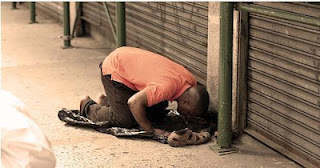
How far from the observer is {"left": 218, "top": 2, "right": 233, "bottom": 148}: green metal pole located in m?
4.20

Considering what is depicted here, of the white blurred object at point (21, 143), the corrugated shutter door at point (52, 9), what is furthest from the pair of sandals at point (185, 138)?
the corrugated shutter door at point (52, 9)

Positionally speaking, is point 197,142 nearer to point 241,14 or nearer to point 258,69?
point 258,69

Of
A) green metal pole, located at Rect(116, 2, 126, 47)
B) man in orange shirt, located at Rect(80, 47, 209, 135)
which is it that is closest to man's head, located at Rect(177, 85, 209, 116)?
man in orange shirt, located at Rect(80, 47, 209, 135)

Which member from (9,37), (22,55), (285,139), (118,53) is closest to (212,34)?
(118,53)

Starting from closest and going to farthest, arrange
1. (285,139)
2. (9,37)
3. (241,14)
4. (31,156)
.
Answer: (31,156) < (285,139) < (241,14) < (9,37)

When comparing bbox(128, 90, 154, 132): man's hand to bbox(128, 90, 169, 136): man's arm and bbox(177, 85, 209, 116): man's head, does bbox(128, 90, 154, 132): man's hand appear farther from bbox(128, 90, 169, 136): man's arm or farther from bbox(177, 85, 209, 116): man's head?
bbox(177, 85, 209, 116): man's head

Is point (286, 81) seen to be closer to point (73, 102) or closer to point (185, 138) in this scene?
point (185, 138)

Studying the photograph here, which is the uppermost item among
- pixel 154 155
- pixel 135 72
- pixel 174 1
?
pixel 174 1

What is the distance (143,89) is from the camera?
4.56 metres

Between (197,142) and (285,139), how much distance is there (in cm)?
64

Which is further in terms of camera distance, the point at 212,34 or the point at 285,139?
the point at 212,34

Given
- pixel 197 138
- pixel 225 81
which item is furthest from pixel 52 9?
pixel 225 81

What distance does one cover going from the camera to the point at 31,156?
256 centimetres

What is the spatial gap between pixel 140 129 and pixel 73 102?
43.5 inches
